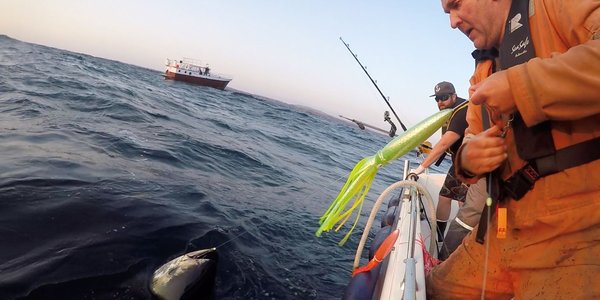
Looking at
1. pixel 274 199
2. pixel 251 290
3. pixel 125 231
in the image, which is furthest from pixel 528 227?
pixel 274 199

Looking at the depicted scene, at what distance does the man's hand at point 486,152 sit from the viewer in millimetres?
1605

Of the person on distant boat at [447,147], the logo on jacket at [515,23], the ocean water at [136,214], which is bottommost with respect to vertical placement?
the ocean water at [136,214]

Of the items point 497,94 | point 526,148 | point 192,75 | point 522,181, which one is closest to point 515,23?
point 497,94

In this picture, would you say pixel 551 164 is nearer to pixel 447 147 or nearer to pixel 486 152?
pixel 486 152

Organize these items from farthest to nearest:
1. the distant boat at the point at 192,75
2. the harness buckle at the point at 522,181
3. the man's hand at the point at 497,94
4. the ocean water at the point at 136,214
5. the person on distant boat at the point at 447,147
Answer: the distant boat at the point at 192,75 < the person on distant boat at the point at 447,147 < the ocean water at the point at 136,214 < the harness buckle at the point at 522,181 < the man's hand at the point at 497,94

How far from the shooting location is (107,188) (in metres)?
5.35

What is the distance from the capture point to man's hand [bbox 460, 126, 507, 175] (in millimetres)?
1605

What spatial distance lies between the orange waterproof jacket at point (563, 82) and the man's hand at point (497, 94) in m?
0.03

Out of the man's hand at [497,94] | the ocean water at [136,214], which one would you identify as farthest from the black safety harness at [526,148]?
the ocean water at [136,214]

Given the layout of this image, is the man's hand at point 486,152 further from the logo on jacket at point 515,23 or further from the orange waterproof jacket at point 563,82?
the logo on jacket at point 515,23

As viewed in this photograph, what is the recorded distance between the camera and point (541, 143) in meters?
1.46

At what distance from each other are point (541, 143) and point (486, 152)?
0.76 ft

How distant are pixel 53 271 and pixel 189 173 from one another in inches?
167

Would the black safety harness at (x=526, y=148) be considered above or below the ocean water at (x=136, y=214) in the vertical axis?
above
